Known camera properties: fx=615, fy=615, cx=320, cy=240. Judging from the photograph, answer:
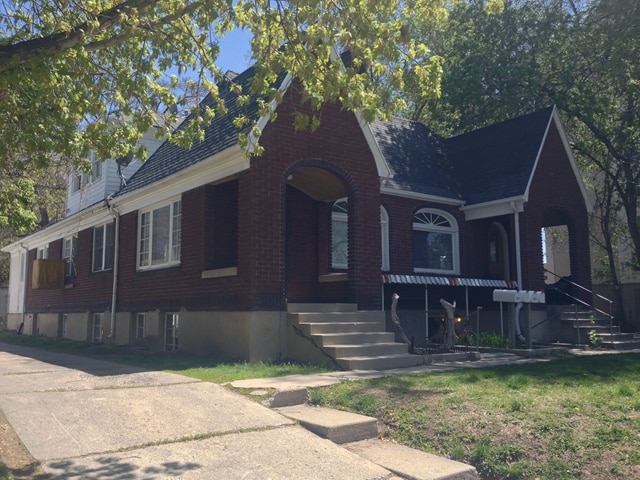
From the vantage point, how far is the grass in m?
5.52

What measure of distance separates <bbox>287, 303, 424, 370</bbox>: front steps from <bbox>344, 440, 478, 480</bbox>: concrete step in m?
3.92

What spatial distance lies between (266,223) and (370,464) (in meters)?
6.66

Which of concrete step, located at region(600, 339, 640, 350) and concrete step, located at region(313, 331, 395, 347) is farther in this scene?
concrete step, located at region(600, 339, 640, 350)

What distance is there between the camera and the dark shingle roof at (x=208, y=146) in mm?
12508

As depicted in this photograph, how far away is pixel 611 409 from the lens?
21.4 feet

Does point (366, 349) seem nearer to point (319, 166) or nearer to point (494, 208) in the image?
point (319, 166)

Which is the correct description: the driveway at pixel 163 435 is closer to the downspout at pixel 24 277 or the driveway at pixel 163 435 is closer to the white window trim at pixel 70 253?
the white window trim at pixel 70 253

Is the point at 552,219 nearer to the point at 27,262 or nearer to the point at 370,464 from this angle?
the point at 370,464

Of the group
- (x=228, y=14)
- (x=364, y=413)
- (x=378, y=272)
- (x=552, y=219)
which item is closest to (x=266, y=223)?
(x=378, y=272)

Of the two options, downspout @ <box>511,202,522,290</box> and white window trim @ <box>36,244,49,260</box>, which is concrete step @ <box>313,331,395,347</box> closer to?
downspout @ <box>511,202,522,290</box>

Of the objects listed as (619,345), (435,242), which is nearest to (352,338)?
(435,242)

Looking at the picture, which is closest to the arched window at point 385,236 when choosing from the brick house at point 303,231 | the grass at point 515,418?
the brick house at point 303,231

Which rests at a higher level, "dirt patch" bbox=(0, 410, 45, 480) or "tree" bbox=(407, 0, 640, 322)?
"tree" bbox=(407, 0, 640, 322)

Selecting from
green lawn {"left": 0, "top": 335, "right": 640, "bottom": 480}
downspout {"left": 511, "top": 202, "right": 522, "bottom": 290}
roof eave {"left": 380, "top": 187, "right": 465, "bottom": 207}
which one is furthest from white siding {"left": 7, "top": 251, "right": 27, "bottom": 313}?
downspout {"left": 511, "top": 202, "right": 522, "bottom": 290}
